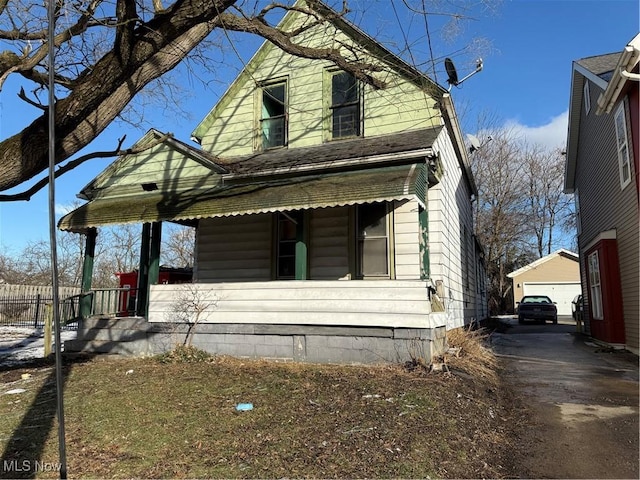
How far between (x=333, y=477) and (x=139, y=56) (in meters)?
4.50

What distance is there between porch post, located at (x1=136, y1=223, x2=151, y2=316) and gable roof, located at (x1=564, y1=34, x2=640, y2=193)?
385 inches

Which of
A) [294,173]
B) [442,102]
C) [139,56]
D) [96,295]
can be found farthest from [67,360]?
[442,102]

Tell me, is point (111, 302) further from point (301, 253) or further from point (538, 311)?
point (538, 311)

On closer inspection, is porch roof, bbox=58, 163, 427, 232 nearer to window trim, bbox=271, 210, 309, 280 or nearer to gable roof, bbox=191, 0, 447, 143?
Result: window trim, bbox=271, 210, 309, 280

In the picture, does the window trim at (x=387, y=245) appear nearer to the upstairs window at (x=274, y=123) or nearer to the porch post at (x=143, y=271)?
the upstairs window at (x=274, y=123)

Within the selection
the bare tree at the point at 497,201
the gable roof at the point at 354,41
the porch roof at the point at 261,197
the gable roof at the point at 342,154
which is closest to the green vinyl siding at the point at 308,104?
the gable roof at the point at 354,41

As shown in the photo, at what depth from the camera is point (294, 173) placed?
29.8ft

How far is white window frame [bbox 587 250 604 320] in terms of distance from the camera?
12054 mm

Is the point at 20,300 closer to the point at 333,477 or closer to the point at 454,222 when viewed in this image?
the point at 454,222

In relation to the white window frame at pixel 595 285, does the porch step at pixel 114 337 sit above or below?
below

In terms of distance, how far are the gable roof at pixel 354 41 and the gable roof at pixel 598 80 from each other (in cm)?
311

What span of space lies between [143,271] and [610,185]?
38.3 ft

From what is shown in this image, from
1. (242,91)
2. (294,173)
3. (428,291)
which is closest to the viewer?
(428,291)

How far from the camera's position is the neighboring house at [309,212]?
7.54 m
